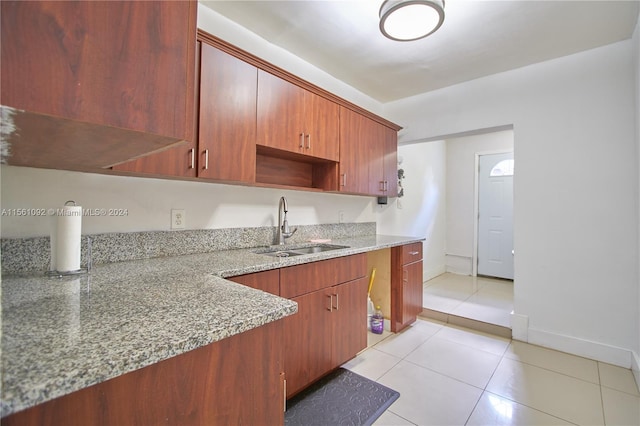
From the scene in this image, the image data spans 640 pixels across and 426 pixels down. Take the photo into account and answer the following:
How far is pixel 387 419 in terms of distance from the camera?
5.03 feet

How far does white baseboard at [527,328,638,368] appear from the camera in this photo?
209 centimetres

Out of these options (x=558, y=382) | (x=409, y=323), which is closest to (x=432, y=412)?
(x=558, y=382)

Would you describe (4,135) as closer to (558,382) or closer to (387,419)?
(387,419)

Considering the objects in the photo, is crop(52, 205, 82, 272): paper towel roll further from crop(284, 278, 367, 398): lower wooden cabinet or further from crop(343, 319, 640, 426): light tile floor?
crop(343, 319, 640, 426): light tile floor

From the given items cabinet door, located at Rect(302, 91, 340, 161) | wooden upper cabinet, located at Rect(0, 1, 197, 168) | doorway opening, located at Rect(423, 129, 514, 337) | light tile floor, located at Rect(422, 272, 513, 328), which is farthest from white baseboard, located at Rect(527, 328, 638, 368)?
wooden upper cabinet, located at Rect(0, 1, 197, 168)

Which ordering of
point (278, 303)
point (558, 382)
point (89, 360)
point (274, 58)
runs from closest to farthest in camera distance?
1. point (89, 360)
2. point (278, 303)
3. point (558, 382)
4. point (274, 58)

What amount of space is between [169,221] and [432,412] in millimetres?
1880

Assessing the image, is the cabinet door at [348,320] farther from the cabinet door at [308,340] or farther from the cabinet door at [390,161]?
the cabinet door at [390,161]

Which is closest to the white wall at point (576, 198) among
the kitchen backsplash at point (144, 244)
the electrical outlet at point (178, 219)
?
the kitchen backsplash at point (144, 244)

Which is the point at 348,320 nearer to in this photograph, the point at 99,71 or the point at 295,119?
the point at 295,119

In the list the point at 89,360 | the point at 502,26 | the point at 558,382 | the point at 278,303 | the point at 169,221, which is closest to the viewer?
the point at 89,360

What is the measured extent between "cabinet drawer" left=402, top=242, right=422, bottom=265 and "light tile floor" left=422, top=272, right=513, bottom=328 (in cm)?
71

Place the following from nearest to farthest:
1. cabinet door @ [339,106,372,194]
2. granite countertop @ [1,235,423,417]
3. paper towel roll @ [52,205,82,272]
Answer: granite countertop @ [1,235,423,417] < paper towel roll @ [52,205,82,272] < cabinet door @ [339,106,372,194]

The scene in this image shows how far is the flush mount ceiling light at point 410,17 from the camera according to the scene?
1.55m
